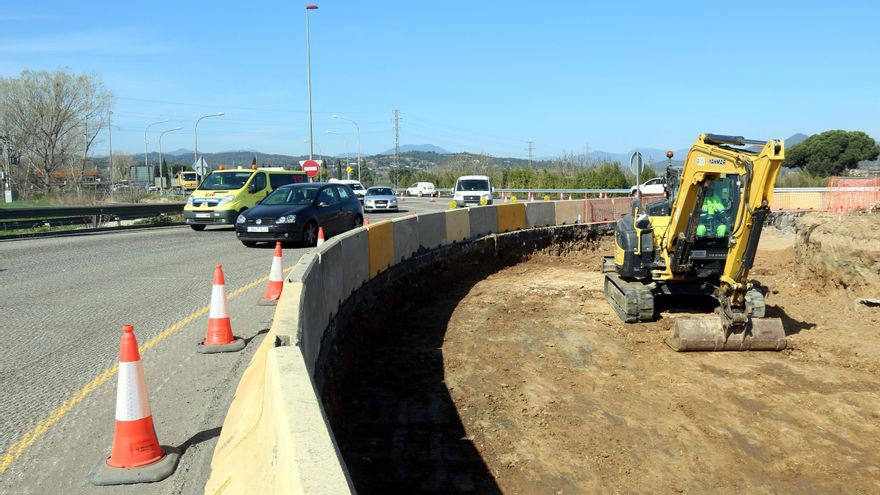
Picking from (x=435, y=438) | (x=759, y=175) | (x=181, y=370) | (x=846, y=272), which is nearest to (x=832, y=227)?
(x=846, y=272)

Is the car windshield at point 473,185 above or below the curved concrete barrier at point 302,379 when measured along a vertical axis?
above

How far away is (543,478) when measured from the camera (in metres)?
5.52

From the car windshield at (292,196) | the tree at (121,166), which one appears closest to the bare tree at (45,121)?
the tree at (121,166)

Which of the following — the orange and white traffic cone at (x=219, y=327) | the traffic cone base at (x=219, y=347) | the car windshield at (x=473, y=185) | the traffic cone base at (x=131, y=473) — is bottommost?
the traffic cone base at (x=131, y=473)

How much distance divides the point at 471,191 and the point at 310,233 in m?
17.8

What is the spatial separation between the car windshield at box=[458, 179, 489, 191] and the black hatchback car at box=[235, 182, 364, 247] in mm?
15578

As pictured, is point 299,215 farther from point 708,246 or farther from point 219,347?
point 219,347

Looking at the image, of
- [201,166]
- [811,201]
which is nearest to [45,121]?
[201,166]

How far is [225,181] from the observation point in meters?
22.4

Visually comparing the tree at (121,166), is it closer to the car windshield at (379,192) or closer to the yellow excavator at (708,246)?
the car windshield at (379,192)

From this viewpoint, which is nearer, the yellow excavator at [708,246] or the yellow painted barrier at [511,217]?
the yellow excavator at [708,246]

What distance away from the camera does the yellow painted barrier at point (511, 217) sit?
1828cm

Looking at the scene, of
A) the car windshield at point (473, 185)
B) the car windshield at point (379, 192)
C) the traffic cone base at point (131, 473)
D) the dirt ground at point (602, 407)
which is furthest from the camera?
the car windshield at point (379, 192)

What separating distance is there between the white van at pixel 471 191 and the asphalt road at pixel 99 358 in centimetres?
1980
